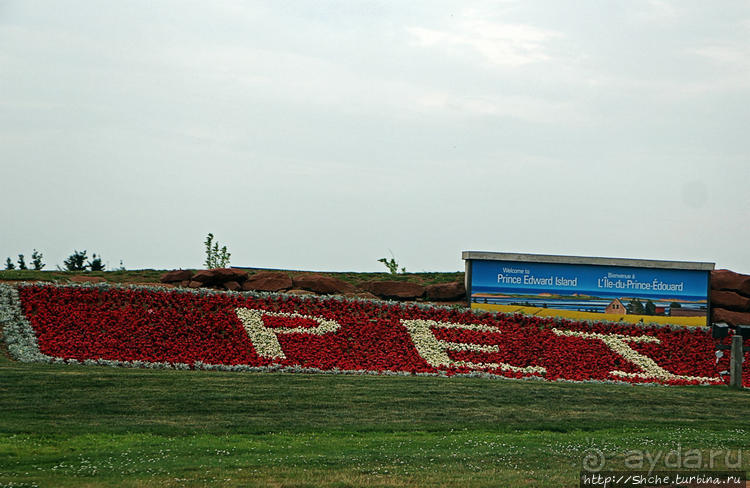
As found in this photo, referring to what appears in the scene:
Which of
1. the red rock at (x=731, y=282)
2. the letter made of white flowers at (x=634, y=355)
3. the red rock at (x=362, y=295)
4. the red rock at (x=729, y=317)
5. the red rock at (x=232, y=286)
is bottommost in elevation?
the letter made of white flowers at (x=634, y=355)

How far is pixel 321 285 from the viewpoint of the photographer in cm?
2633

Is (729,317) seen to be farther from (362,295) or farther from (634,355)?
(362,295)

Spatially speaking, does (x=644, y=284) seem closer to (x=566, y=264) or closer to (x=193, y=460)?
(x=566, y=264)

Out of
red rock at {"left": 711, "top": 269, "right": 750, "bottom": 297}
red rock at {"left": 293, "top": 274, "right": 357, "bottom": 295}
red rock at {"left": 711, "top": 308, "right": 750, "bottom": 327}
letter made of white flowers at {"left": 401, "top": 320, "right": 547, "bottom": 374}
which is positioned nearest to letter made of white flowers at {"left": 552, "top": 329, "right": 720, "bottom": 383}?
letter made of white flowers at {"left": 401, "top": 320, "right": 547, "bottom": 374}

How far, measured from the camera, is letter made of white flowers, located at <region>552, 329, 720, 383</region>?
21.1m

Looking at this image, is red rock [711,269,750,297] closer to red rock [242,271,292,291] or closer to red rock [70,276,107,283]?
red rock [242,271,292,291]

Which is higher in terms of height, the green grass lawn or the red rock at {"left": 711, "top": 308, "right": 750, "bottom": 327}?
the red rock at {"left": 711, "top": 308, "right": 750, "bottom": 327}

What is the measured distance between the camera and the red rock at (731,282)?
27.5 m

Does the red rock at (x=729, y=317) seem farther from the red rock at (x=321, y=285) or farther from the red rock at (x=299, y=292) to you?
the red rock at (x=299, y=292)

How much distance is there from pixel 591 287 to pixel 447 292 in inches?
170

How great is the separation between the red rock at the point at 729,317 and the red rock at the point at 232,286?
1441 cm

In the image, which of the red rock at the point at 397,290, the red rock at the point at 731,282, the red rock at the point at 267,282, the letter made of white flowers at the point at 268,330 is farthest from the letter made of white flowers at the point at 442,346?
the red rock at the point at 731,282

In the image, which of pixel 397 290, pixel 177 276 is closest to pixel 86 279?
pixel 177 276

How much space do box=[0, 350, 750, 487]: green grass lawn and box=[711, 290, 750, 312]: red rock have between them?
31.7 ft
